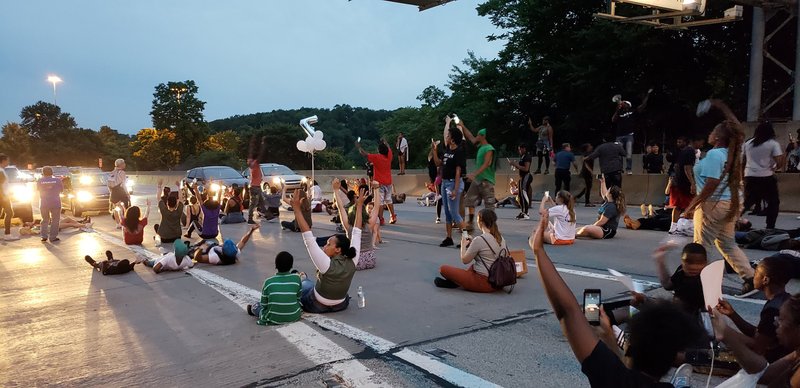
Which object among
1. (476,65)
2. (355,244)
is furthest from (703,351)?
(476,65)

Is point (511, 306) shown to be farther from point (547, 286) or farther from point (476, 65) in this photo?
point (476, 65)

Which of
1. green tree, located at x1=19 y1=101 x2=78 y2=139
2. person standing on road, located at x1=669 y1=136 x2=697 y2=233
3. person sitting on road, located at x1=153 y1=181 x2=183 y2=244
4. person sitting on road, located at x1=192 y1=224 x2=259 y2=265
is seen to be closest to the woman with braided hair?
person standing on road, located at x1=669 y1=136 x2=697 y2=233

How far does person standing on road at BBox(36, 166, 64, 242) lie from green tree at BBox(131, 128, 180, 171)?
5442 cm

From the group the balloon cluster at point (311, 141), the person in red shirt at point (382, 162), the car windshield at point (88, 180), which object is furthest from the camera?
the car windshield at point (88, 180)

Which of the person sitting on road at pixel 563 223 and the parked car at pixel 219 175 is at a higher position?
the parked car at pixel 219 175

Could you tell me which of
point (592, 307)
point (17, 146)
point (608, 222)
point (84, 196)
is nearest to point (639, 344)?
point (592, 307)

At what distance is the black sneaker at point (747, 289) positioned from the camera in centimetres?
564

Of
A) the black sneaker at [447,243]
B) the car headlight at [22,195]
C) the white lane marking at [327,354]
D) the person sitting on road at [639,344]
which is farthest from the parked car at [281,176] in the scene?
the person sitting on road at [639,344]

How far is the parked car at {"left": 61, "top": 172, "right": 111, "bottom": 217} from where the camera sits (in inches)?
718

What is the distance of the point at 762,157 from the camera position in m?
8.17

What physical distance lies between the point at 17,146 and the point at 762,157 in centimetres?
9671

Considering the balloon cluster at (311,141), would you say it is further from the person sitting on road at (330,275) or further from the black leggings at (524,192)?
the person sitting on road at (330,275)

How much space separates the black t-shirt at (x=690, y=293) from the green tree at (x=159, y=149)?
66285 mm

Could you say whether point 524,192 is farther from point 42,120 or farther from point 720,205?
point 42,120
